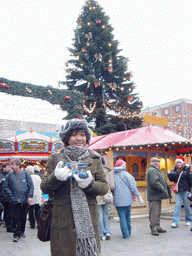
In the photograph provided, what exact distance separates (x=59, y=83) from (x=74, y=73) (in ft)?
4.80

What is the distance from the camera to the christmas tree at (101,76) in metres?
20.8

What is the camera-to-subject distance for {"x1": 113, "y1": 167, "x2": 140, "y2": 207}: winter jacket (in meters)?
6.24

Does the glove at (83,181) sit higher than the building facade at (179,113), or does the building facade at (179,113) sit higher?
the building facade at (179,113)

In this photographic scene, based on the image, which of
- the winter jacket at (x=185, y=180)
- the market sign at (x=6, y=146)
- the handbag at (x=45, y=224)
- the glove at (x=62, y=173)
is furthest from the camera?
the market sign at (x=6, y=146)

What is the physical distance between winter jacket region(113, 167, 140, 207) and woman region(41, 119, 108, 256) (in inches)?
148

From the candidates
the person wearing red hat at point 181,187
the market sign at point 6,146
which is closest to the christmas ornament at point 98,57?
the market sign at point 6,146

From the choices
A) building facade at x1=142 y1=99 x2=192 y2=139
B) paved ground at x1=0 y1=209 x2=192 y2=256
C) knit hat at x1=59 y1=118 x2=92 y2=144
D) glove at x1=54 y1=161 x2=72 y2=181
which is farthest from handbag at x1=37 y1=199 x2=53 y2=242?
building facade at x1=142 y1=99 x2=192 y2=139

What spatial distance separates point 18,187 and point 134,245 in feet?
9.32

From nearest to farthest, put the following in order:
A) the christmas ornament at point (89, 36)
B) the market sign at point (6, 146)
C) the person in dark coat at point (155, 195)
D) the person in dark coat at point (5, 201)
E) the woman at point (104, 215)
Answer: the woman at point (104, 215)
the person in dark coat at point (155, 195)
the person in dark coat at point (5, 201)
the market sign at point (6, 146)
the christmas ornament at point (89, 36)

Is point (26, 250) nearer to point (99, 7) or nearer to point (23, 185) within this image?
point (23, 185)

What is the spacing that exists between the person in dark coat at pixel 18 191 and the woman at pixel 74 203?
403 cm

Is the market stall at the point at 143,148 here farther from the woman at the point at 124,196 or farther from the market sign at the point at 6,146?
the market sign at the point at 6,146

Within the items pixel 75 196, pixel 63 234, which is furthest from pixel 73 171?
pixel 63 234

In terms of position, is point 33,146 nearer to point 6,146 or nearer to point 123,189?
point 6,146
